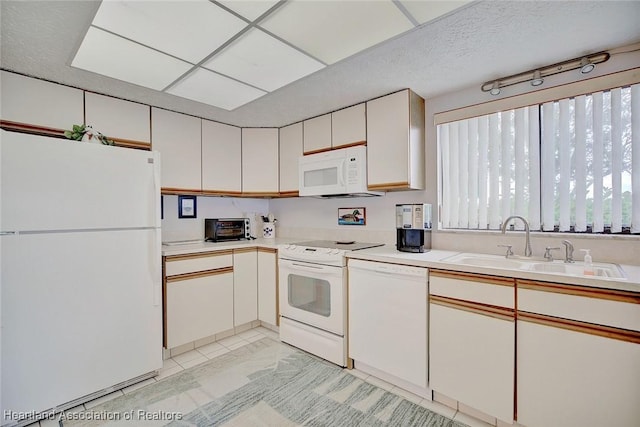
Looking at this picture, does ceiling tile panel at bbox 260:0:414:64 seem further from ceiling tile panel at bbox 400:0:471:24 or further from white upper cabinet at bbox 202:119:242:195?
white upper cabinet at bbox 202:119:242:195

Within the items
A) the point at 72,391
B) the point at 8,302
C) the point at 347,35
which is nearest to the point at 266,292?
the point at 72,391

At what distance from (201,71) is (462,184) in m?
2.19

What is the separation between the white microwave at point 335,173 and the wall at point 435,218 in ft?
1.01

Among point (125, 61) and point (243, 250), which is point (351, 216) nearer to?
point (243, 250)

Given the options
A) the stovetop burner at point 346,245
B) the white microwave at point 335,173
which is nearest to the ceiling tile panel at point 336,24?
the white microwave at point 335,173

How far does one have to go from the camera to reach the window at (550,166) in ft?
5.78

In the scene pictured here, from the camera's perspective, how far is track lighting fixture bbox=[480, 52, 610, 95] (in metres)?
1.77

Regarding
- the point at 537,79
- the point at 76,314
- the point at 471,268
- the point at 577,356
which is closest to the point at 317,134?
the point at 537,79

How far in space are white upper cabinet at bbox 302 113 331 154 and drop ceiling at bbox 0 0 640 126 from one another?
51 centimetres

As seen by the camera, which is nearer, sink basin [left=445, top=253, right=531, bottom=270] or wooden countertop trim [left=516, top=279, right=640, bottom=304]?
wooden countertop trim [left=516, top=279, right=640, bottom=304]

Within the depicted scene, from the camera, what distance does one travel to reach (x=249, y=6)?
4.47 ft

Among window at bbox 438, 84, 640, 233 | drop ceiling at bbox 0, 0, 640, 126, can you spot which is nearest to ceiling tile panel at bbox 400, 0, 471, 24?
drop ceiling at bbox 0, 0, 640, 126

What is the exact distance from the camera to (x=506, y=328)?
159cm

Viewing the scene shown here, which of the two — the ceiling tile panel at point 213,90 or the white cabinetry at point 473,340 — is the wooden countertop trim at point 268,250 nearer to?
the ceiling tile panel at point 213,90
